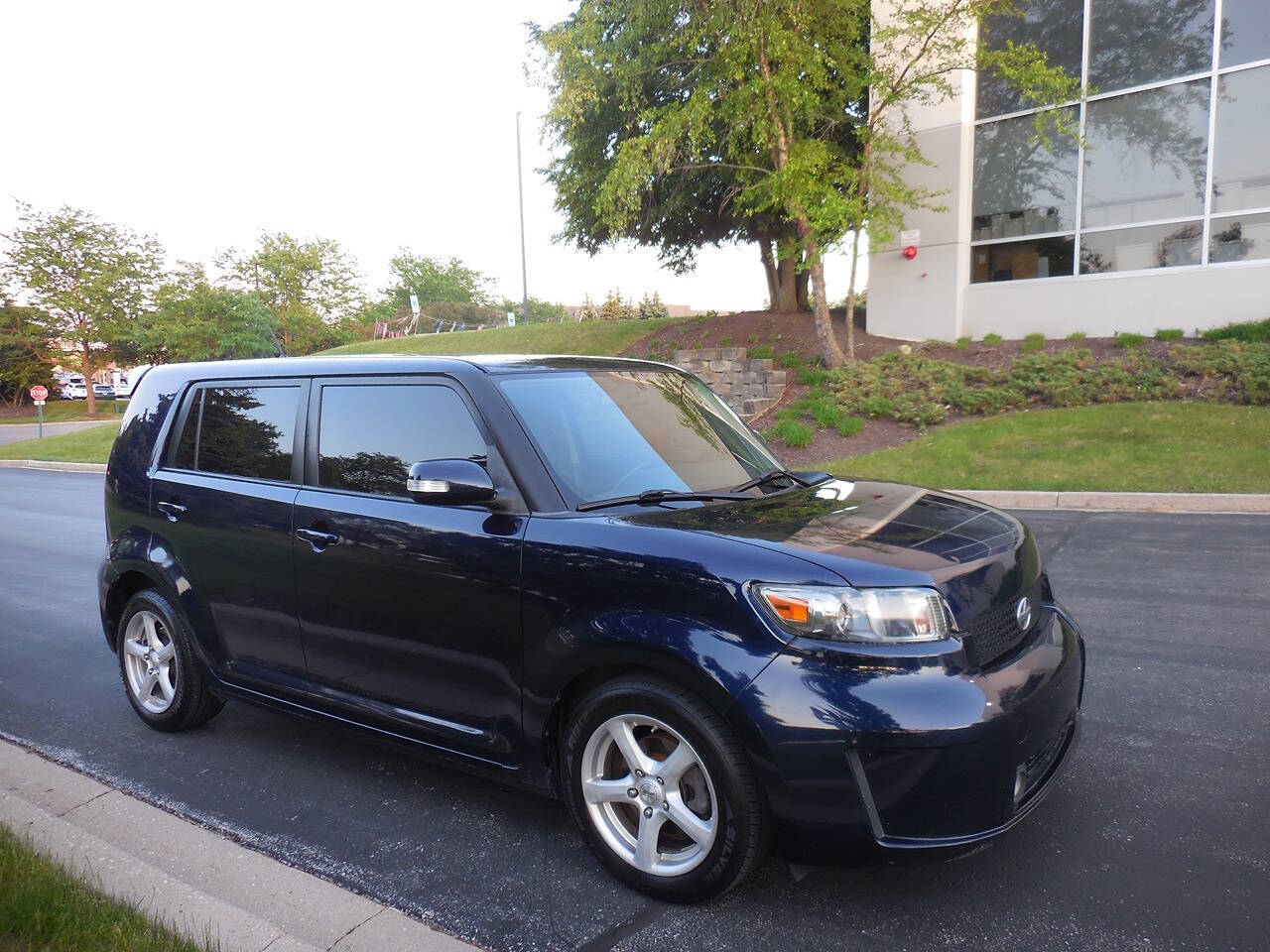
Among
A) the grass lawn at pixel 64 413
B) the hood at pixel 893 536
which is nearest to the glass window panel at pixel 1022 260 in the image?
the hood at pixel 893 536

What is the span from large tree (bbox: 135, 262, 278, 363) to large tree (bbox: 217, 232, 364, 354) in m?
1.14

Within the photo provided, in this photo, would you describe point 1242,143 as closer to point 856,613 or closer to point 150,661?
point 856,613

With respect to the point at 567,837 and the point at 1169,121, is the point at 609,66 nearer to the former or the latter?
the point at 1169,121

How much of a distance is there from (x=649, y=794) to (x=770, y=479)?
145 cm

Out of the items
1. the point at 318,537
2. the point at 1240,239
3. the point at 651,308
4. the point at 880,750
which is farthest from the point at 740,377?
the point at 651,308

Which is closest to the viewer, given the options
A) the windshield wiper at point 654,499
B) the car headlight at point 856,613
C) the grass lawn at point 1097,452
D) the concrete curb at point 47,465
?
the car headlight at point 856,613

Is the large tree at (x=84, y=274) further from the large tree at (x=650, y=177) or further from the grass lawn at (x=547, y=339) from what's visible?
the large tree at (x=650, y=177)

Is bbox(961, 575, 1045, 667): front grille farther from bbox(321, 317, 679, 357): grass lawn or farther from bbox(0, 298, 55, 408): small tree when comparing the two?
bbox(0, 298, 55, 408): small tree

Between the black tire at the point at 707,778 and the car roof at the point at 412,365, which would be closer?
the black tire at the point at 707,778

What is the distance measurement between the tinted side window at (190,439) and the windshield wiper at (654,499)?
2.32 m

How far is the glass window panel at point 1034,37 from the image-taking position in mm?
16312

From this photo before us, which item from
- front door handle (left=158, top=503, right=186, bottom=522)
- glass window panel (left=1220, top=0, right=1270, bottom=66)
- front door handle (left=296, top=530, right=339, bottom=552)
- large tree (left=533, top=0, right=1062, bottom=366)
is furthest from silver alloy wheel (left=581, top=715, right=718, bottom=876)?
glass window panel (left=1220, top=0, right=1270, bottom=66)

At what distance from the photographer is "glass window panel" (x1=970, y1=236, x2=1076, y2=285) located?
1653 cm

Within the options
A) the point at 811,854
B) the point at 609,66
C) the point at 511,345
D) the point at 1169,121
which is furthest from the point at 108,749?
the point at 511,345
